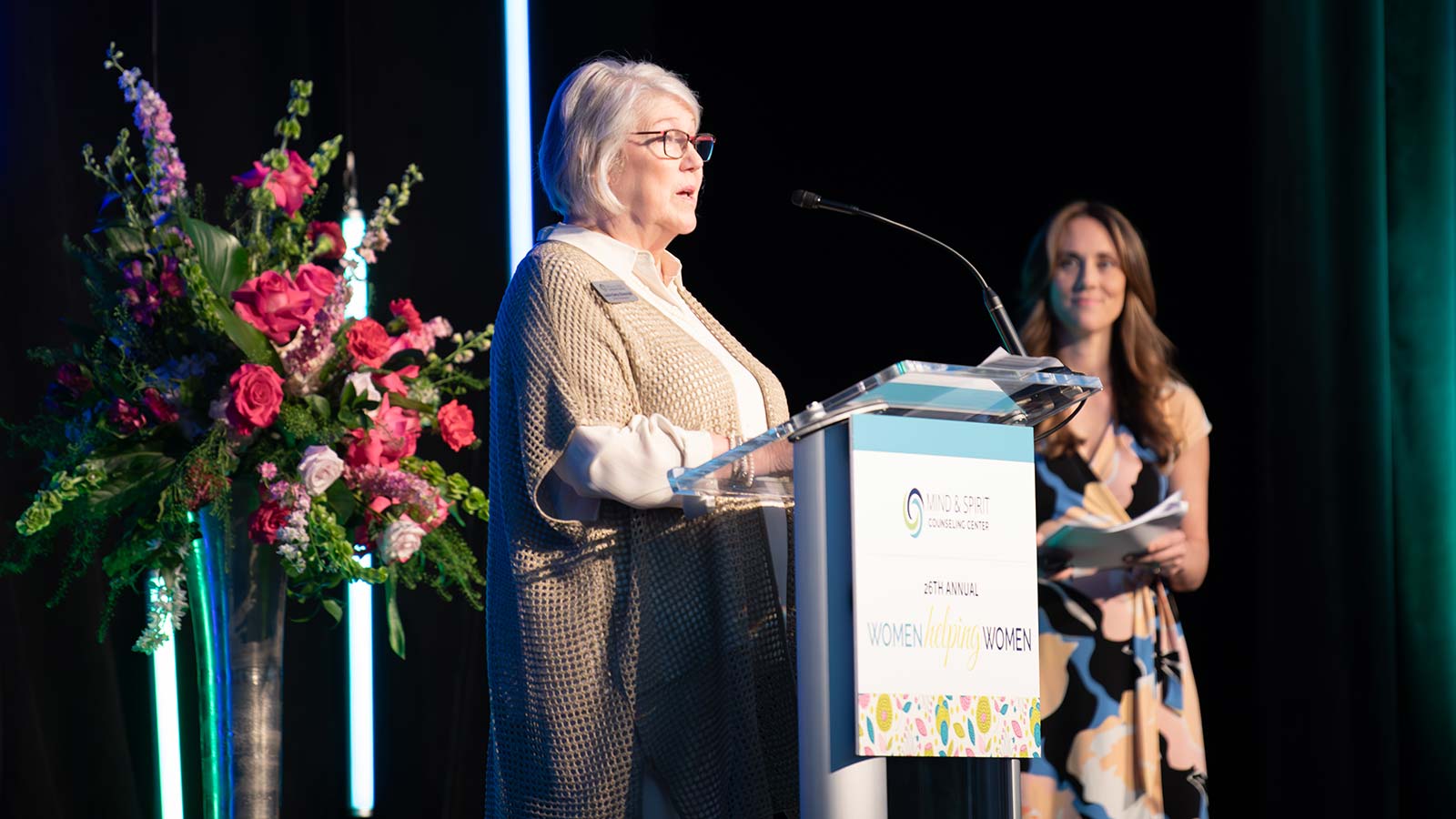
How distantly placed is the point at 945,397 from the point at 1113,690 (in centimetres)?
205

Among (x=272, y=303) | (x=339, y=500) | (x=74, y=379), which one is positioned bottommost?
(x=339, y=500)

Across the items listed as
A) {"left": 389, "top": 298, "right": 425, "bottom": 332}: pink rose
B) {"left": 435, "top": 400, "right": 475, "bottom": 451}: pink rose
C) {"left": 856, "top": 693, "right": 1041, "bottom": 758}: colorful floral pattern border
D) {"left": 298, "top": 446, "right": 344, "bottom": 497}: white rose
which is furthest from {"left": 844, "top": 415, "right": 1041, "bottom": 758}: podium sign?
{"left": 389, "top": 298, "right": 425, "bottom": 332}: pink rose

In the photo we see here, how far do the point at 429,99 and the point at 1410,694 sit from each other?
270 centimetres

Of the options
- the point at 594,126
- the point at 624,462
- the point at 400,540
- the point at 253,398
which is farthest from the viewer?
the point at 400,540

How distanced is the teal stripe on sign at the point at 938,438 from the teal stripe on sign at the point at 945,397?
0.08 ft

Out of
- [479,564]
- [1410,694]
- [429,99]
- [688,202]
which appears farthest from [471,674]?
[1410,694]

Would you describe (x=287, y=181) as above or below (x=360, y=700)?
above

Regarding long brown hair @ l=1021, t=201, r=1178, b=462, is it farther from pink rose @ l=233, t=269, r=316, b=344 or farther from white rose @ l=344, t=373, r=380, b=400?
pink rose @ l=233, t=269, r=316, b=344

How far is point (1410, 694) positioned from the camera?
10.9 feet

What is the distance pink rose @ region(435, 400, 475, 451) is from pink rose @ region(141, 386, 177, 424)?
1.48 feet

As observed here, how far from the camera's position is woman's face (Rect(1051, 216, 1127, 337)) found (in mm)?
3809

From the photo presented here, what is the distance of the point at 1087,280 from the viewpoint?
3844 millimetres

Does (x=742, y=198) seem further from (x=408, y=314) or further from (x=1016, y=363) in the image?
(x=1016, y=363)

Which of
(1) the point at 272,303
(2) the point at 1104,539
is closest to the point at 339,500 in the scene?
(1) the point at 272,303
